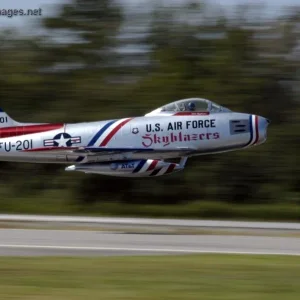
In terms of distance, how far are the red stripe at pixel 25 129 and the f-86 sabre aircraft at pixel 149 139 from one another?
0.10 m

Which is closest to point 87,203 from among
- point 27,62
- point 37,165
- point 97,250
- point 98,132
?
point 37,165

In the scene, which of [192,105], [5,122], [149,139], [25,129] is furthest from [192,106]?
[5,122]

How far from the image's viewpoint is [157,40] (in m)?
30.0

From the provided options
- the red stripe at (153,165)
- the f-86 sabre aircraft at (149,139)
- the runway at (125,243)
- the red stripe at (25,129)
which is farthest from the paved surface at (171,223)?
the runway at (125,243)

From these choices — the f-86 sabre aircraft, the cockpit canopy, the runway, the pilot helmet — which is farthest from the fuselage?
the runway

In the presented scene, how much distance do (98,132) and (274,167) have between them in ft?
21.5

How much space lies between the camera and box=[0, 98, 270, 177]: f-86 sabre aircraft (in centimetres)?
2464

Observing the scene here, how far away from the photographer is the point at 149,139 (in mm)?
24828

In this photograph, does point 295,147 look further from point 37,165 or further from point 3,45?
point 3,45

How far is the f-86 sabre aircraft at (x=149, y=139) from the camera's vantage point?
80.8 ft

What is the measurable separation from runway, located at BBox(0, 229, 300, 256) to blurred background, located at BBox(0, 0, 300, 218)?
9410 mm

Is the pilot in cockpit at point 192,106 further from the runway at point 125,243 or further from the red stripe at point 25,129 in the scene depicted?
the runway at point 125,243

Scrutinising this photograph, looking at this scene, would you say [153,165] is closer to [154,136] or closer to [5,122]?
[154,136]

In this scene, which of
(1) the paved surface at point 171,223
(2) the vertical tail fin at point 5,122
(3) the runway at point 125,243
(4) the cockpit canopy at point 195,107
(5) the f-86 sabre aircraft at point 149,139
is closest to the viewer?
(3) the runway at point 125,243
